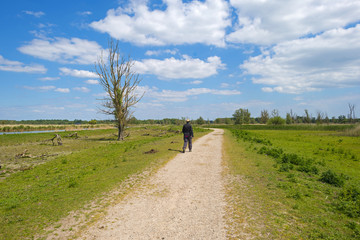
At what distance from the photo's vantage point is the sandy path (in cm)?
501

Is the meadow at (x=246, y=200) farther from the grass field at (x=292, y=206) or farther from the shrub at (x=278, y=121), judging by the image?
the shrub at (x=278, y=121)

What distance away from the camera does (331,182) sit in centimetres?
1018

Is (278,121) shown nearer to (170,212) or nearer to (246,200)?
(246,200)

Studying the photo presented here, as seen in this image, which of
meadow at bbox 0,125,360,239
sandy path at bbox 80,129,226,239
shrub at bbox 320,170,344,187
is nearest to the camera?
sandy path at bbox 80,129,226,239

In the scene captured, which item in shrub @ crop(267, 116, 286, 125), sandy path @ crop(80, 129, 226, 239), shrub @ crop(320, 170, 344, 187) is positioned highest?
shrub @ crop(267, 116, 286, 125)

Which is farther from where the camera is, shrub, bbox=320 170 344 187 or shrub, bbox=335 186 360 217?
shrub, bbox=320 170 344 187

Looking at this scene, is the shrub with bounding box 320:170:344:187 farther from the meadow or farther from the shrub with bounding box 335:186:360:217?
the shrub with bounding box 335:186:360:217

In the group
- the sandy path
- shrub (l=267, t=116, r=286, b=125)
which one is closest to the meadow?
the sandy path

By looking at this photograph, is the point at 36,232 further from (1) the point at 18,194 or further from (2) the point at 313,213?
(2) the point at 313,213

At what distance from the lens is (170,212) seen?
6152mm

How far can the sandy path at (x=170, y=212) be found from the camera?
501 cm

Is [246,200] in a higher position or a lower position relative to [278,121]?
lower

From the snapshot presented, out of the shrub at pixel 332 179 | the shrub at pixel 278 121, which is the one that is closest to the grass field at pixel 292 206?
the shrub at pixel 332 179

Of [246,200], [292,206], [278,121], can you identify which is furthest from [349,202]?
[278,121]
